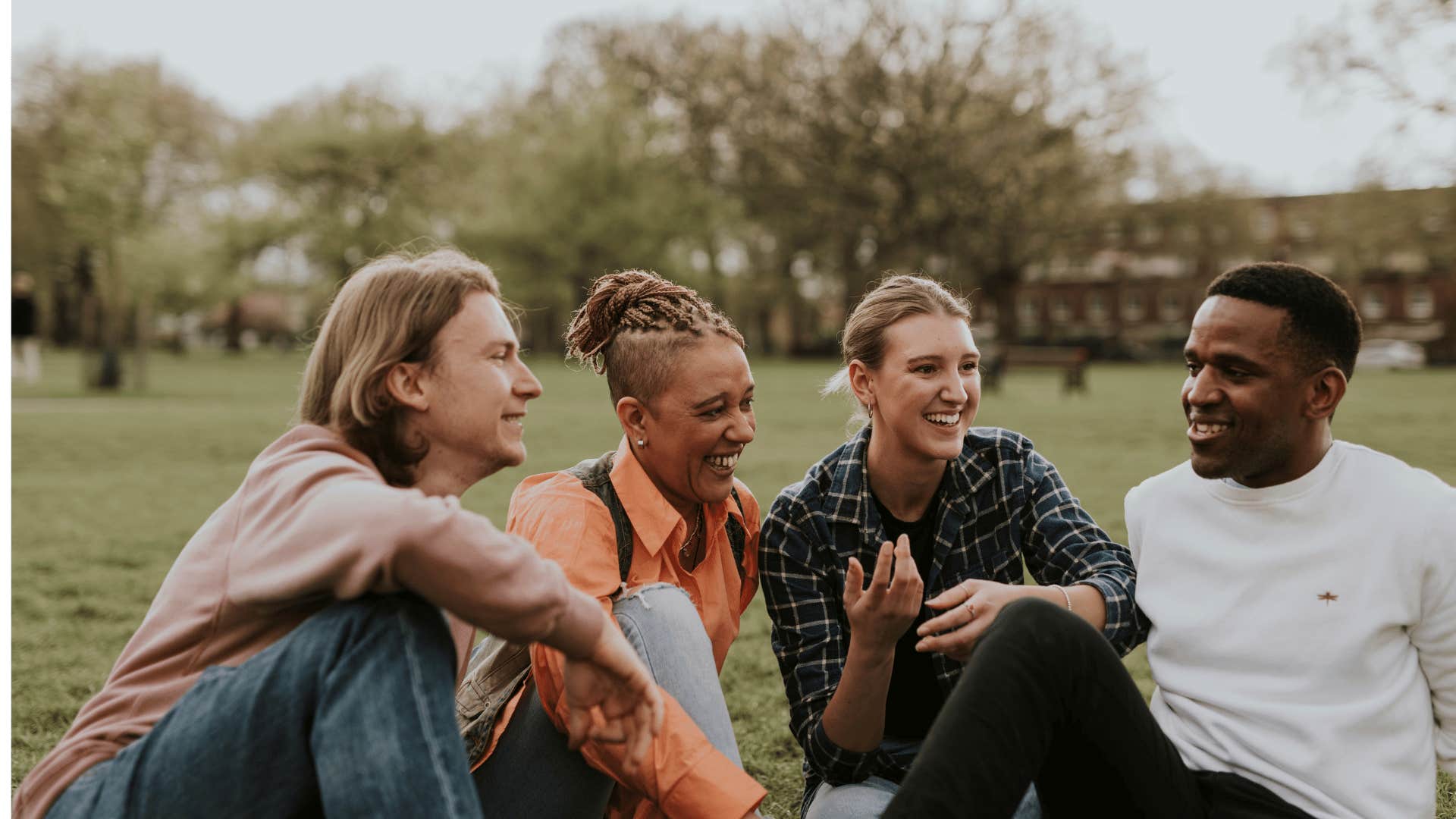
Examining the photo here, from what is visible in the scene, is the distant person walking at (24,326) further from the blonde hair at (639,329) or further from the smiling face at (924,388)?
the smiling face at (924,388)

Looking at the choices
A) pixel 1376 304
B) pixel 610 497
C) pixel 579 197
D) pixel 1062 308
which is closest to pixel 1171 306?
pixel 1062 308

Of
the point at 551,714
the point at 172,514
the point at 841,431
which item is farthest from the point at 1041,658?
the point at 841,431

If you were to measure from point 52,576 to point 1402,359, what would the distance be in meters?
54.4

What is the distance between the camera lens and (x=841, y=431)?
15.0m

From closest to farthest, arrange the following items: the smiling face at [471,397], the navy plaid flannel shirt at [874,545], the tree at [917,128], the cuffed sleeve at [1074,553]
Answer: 1. the smiling face at [471,397]
2. the cuffed sleeve at [1074,553]
3. the navy plaid flannel shirt at [874,545]
4. the tree at [917,128]

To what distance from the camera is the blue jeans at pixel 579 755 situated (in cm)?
242

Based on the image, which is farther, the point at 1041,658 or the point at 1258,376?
the point at 1258,376

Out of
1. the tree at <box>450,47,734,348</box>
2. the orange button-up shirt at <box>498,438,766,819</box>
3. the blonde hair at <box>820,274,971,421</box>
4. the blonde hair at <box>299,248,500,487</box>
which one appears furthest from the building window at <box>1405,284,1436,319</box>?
the blonde hair at <box>299,248,500,487</box>

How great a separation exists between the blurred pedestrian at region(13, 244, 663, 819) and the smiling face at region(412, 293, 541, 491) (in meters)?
0.14

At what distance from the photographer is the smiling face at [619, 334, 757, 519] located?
286cm

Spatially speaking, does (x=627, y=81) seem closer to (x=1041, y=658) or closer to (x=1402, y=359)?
(x=1402, y=359)

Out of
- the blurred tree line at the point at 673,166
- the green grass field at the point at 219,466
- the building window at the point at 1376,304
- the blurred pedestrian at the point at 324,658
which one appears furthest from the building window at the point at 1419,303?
the blurred pedestrian at the point at 324,658

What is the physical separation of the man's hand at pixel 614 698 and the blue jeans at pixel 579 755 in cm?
16

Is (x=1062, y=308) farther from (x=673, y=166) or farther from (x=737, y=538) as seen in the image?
(x=737, y=538)
